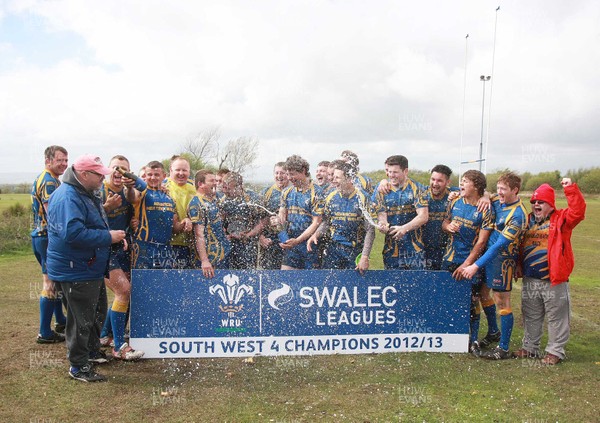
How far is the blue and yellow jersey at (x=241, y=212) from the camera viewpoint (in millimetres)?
6668

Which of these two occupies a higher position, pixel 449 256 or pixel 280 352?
pixel 449 256

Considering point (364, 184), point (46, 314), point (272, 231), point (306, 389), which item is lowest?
point (306, 389)

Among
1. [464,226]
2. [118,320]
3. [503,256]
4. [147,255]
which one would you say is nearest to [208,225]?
[147,255]

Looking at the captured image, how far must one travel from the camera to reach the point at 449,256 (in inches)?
237

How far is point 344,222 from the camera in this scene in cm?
588

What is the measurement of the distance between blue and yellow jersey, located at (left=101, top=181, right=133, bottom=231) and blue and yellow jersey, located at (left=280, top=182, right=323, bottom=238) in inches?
78.0

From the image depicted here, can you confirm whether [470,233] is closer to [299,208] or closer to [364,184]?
[364,184]

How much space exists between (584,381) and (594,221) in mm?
31708

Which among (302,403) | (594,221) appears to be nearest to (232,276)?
(302,403)

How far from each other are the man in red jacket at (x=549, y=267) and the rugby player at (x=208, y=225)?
362cm

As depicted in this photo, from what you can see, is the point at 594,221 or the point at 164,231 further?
the point at 594,221

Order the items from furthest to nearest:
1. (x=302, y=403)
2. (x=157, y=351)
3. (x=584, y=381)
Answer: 1. (x=157, y=351)
2. (x=584, y=381)
3. (x=302, y=403)

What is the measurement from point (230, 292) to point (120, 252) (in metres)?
1.37

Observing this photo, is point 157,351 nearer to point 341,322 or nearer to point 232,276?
point 232,276
